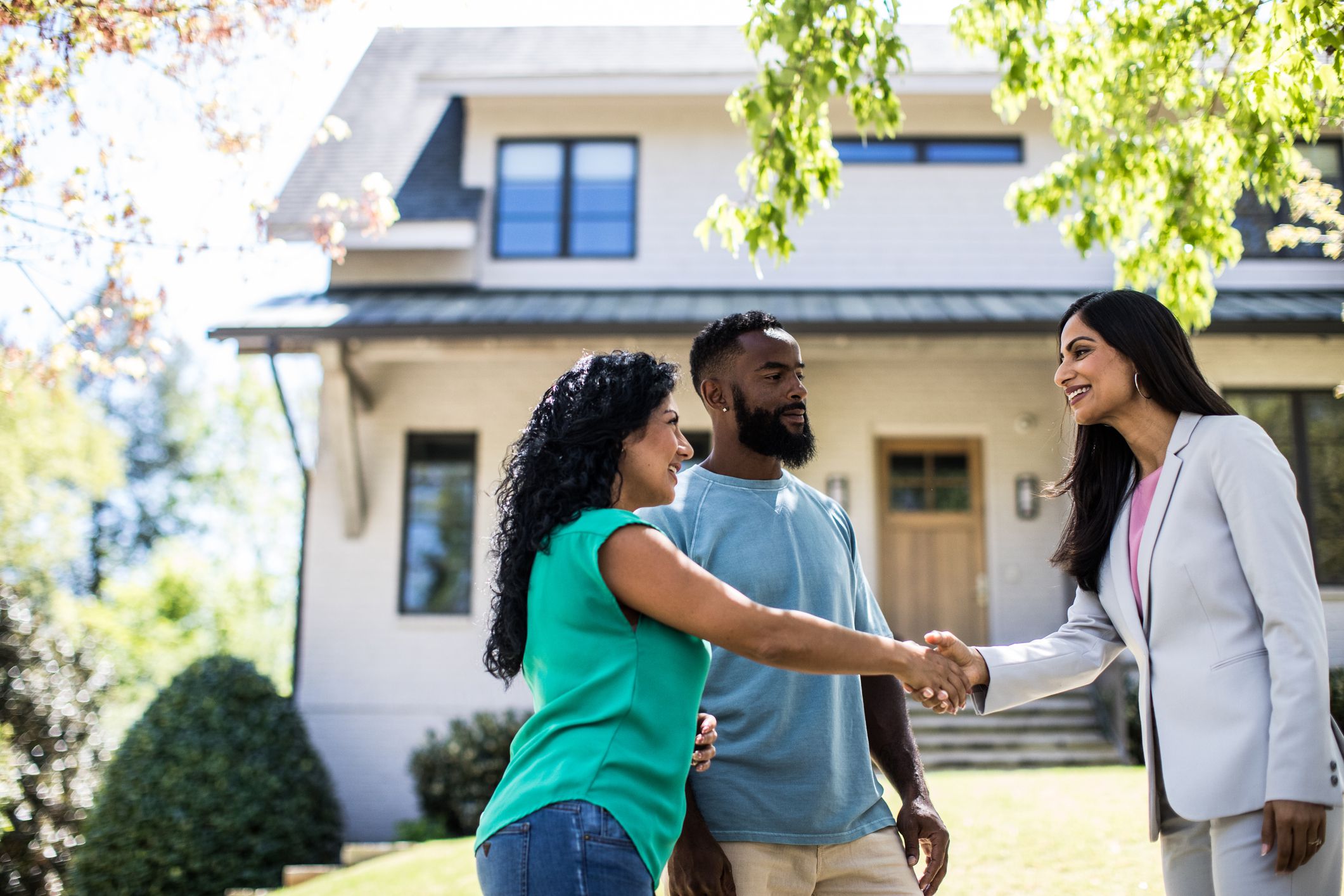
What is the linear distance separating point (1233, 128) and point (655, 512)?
3551mm

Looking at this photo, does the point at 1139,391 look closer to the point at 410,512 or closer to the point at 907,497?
the point at 907,497

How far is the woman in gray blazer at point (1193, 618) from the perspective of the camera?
2537 millimetres

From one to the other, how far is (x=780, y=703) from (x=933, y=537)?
33.7ft

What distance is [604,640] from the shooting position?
235 cm

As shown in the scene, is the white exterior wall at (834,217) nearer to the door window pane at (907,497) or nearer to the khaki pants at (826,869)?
the door window pane at (907,497)

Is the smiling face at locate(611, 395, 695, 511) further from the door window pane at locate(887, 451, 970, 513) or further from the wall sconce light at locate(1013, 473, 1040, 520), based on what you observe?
the door window pane at locate(887, 451, 970, 513)

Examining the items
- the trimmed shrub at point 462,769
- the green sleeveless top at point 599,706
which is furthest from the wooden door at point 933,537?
the green sleeveless top at point 599,706

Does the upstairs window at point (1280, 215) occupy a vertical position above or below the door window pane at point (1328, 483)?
above

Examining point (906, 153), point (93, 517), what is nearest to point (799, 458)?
point (906, 153)

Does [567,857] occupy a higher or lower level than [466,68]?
lower

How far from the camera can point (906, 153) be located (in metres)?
13.7

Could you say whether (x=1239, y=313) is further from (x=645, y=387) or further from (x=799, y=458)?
(x=645, y=387)

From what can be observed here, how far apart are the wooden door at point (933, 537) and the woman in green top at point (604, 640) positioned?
10483 mm

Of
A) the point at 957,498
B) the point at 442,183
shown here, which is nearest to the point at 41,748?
the point at 442,183
